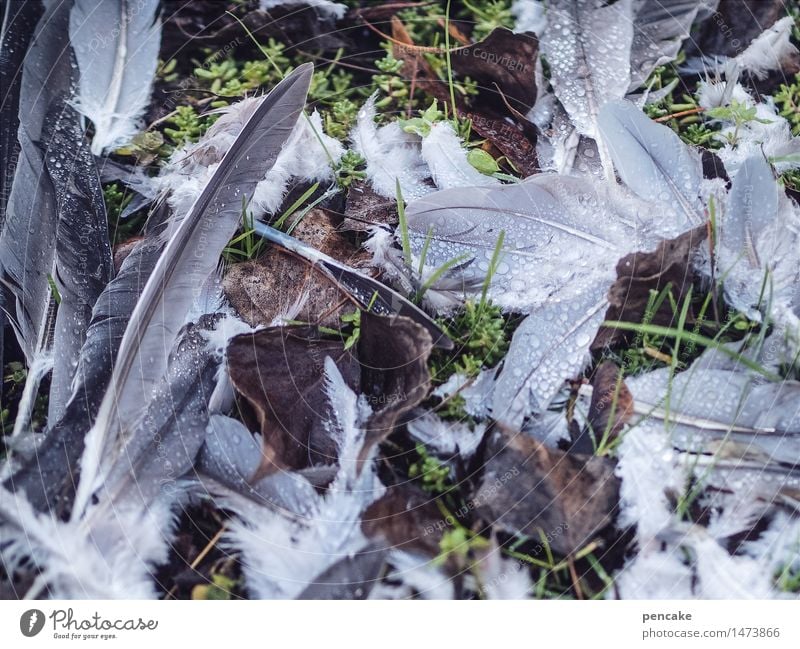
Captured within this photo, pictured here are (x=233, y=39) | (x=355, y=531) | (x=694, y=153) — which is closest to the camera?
(x=355, y=531)

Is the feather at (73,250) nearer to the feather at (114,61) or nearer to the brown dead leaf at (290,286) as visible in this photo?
the feather at (114,61)

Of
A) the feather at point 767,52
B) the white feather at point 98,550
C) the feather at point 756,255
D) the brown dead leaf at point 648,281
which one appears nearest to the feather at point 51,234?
the white feather at point 98,550

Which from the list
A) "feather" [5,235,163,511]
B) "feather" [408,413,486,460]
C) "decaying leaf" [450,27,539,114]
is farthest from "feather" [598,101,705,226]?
"feather" [5,235,163,511]

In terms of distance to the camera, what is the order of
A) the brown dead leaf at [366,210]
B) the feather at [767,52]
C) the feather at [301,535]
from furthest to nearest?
1. the feather at [767,52]
2. the brown dead leaf at [366,210]
3. the feather at [301,535]

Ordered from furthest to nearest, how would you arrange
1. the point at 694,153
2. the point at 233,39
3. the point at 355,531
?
the point at 233,39, the point at 694,153, the point at 355,531

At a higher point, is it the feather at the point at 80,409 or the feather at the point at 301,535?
the feather at the point at 80,409

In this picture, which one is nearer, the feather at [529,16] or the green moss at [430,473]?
the green moss at [430,473]

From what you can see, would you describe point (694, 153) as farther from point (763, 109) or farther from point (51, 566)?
point (51, 566)
